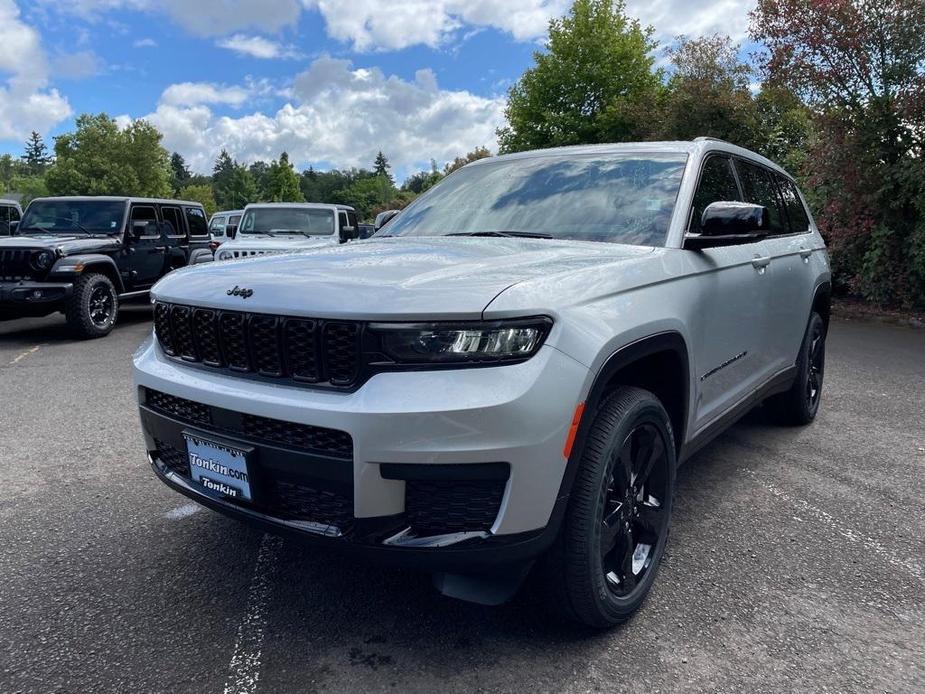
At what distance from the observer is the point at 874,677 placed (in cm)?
216

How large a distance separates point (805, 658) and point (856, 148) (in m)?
10.1

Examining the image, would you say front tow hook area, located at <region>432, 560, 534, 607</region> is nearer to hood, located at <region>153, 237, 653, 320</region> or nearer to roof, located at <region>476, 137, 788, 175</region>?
hood, located at <region>153, 237, 653, 320</region>

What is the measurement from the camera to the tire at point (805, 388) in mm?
4547

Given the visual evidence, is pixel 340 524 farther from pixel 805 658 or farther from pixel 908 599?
pixel 908 599

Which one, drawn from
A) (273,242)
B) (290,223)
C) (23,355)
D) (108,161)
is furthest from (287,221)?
(108,161)

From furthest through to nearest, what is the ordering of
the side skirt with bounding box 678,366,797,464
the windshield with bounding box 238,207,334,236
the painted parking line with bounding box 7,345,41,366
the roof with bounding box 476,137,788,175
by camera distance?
1. the windshield with bounding box 238,207,334,236
2. the painted parking line with bounding box 7,345,41,366
3. the roof with bounding box 476,137,788,175
4. the side skirt with bounding box 678,366,797,464

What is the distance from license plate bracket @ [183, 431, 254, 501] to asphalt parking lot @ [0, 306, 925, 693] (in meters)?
0.54

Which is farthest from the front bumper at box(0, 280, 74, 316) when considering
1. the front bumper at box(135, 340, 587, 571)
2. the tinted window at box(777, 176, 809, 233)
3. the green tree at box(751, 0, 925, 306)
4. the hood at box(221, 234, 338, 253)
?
the green tree at box(751, 0, 925, 306)

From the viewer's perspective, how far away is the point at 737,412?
11.5ft

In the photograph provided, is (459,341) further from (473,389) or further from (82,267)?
(82,267)

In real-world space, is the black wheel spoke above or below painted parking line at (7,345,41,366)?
above

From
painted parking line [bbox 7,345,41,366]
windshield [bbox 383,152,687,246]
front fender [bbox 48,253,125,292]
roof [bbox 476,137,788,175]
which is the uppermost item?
roof [bbox 476,137,788,175]

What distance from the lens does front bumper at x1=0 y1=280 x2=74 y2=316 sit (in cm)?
822

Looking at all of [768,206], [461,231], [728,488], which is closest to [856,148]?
[768,206]
